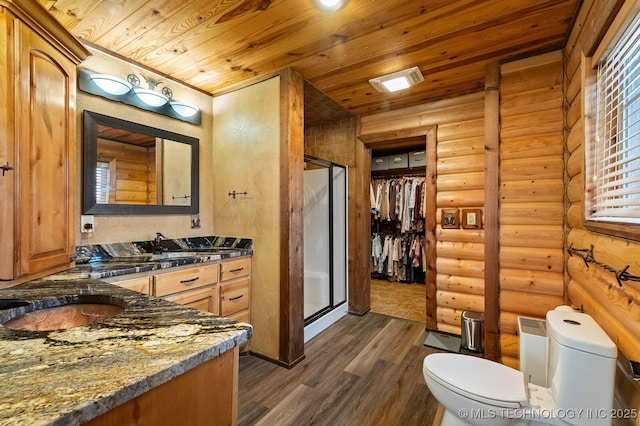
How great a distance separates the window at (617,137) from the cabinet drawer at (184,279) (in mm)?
2437

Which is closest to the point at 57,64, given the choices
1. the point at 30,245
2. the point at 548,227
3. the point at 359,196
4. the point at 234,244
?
the point at 30,245

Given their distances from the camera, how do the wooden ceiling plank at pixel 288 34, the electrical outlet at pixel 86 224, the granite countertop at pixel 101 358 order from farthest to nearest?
the electrical outlet at pixel 86 224 < the wooden ceiling plank at pixel 288 34 < the granite countertop at pixel 101 358

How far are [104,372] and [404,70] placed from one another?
267cm

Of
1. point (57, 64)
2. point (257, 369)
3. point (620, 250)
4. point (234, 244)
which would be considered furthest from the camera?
point (234, 244)

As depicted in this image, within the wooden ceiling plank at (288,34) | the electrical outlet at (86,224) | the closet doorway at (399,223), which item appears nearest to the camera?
the wooden ceiling plank at (288,34)

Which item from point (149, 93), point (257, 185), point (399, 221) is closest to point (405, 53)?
point (257, 185)

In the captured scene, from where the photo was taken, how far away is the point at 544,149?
2047mm

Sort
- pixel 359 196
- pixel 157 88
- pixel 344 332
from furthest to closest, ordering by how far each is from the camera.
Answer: pixel 359 196 < pixel 344 332 < pixel 157 88

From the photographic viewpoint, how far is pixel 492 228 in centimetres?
221

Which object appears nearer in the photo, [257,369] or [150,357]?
[150,357]

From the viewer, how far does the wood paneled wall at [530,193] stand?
6.59 ft

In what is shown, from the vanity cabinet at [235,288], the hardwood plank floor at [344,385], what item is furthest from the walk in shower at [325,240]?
the vanity cabinet at [235,288]

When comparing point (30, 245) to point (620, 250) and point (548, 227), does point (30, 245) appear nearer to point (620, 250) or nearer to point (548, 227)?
point (620, 250)

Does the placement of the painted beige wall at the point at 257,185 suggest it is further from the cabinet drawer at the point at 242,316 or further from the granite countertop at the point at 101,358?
the granite countertop at the point at 101,358
